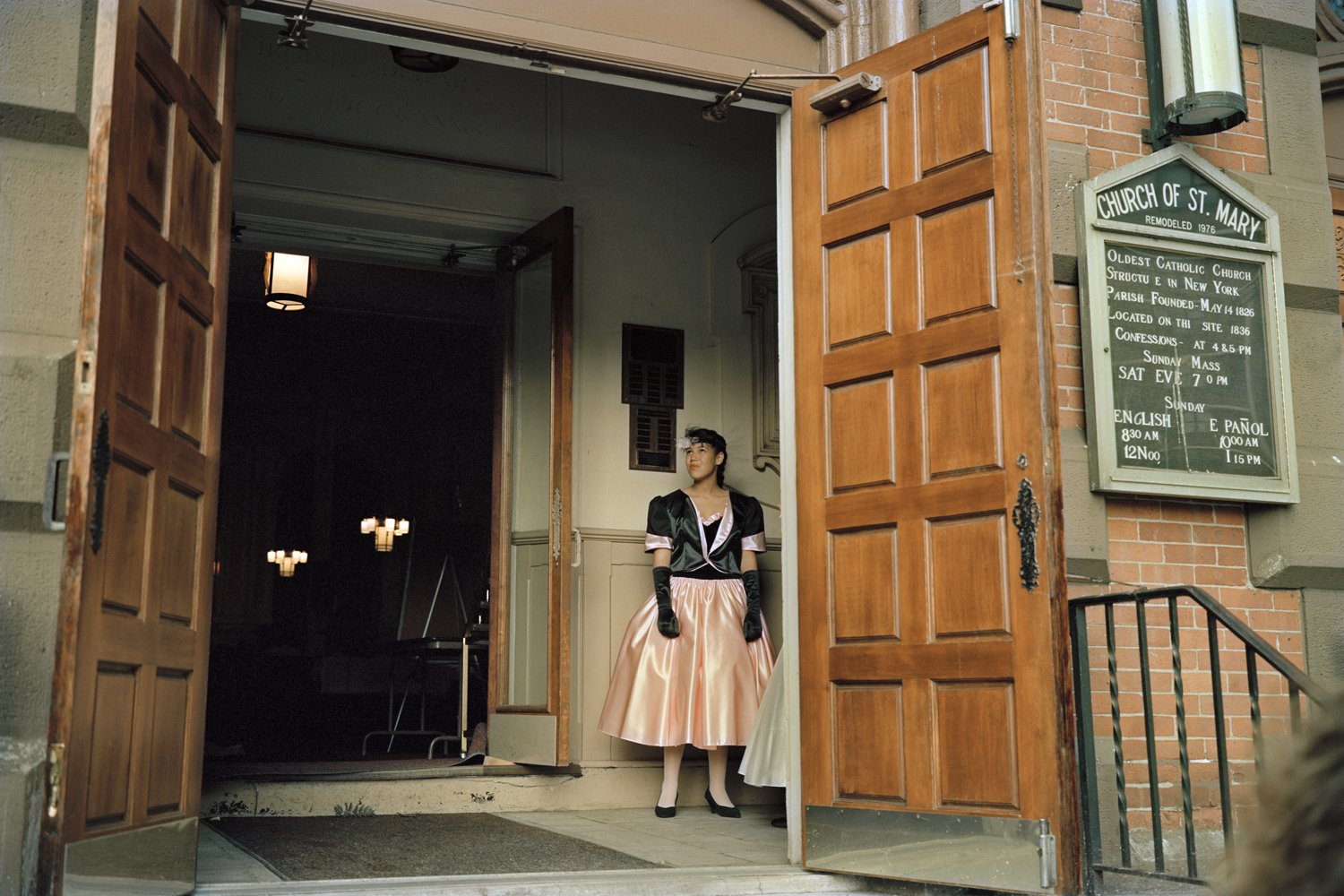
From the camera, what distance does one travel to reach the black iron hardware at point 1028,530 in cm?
377

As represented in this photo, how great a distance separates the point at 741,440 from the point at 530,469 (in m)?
1.20

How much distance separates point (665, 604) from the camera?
244 inches

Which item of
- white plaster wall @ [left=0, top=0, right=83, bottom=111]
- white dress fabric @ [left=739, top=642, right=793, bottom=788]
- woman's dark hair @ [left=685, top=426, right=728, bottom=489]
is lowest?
white dress fabric @ [left=739, top=642, right=793, bottom=788]

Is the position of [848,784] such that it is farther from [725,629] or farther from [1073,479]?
[725,629]

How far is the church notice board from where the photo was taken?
4297 mm

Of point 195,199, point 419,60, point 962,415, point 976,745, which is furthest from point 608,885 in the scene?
point 419,60

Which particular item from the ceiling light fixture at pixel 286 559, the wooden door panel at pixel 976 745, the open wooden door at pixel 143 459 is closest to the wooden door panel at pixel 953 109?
the wooden door panel at pixel 976 745

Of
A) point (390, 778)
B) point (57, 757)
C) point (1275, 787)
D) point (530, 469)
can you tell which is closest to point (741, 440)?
point (530, 469)

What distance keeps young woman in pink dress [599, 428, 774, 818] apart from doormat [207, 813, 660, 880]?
0.81 metres

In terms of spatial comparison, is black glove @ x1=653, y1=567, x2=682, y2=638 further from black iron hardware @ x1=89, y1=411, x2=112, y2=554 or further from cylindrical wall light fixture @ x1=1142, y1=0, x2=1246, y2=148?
black iron hardware @ x1=89, y1=411, x2=112, y2=554

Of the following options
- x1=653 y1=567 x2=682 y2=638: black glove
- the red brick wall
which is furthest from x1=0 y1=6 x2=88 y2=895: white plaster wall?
x1=653 y1=567 x2=682 y2=638: black glove

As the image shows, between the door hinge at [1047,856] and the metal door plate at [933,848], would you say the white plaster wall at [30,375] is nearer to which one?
the metal door plate at [933,848]

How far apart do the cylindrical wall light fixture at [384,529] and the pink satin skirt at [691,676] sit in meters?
6.71

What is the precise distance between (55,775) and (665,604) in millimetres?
3581
